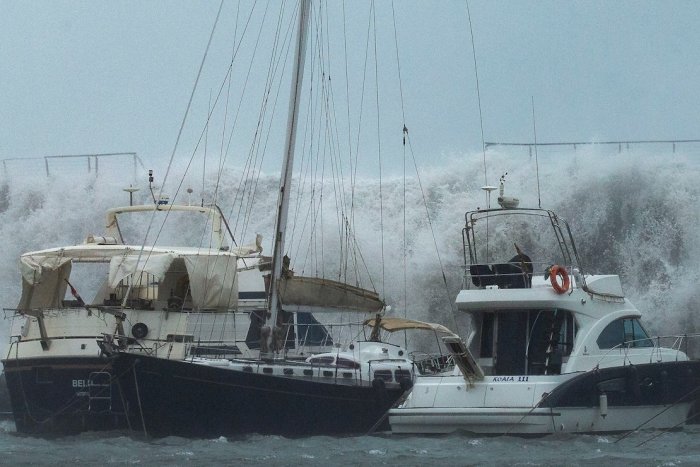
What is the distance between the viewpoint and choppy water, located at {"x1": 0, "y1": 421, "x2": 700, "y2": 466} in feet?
90.9

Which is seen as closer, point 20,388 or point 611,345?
point 611,345

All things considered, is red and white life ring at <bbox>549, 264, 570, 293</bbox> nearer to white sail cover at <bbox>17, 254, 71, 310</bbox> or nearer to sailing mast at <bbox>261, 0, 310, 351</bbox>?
sailing mast at <bbox>261, 0, 310, 351</bbox>

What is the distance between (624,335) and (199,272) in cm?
952

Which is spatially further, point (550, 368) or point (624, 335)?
point (624, 335)

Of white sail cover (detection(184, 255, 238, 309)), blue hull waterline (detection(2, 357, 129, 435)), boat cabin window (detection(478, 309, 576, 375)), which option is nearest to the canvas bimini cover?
white sail cover (detection(184, 255, 238, 309))

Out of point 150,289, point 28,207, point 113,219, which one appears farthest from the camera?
point 28,207

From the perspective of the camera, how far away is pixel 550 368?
107ft

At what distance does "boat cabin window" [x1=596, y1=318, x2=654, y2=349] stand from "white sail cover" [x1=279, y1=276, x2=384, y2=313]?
23.4 feet

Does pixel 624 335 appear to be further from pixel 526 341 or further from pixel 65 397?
pixel 65 397

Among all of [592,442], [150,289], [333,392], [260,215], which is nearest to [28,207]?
[260,215]

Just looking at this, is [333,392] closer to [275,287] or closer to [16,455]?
[275,287]

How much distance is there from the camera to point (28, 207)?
2485 inches

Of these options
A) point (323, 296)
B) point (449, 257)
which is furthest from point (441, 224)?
point (323, 296)

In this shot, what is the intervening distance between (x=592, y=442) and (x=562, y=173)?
28.3 meters
